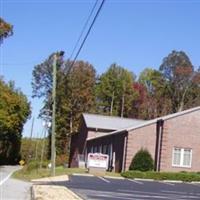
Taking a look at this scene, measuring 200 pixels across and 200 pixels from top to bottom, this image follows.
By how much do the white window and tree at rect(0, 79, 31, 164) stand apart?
2916 cm

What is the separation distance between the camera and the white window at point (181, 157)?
48906 mm

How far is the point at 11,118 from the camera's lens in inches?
3469

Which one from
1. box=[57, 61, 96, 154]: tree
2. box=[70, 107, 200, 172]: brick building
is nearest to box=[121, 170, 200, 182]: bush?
box=[70, 107, 200, 172]: brick building

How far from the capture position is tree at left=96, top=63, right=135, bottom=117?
4003 inches

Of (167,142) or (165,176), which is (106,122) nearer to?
(167,142)

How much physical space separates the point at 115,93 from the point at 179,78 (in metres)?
11.6

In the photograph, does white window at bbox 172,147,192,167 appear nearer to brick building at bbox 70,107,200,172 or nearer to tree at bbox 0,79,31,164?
brick building at bbox 70,107,200,172

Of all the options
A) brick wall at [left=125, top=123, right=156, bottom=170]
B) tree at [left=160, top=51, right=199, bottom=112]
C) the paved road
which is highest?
tree at [left=160, top=51, right=199, bottom=112]

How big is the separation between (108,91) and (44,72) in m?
12.0

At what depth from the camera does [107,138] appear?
5781 cm

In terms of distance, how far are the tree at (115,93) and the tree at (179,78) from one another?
279 inches

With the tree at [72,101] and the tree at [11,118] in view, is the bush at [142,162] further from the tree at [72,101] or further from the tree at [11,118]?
the tree at [72,101]

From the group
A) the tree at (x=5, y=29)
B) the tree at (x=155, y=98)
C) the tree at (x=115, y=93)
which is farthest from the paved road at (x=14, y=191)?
the tree at (x=115, y=93)

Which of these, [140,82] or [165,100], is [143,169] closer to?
[165,100]
